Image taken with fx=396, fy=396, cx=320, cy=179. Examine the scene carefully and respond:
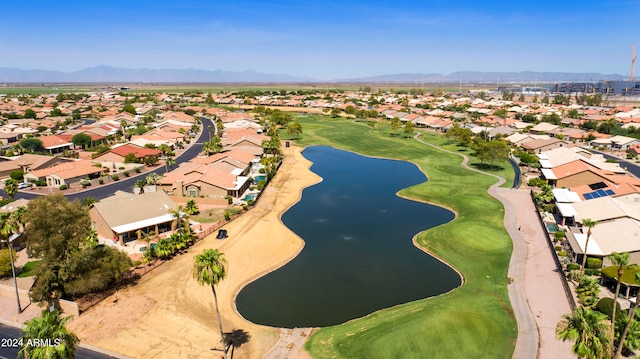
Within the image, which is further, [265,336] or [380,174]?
[380,174]

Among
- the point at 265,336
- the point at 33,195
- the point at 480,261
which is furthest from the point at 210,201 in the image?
the point at 480,261

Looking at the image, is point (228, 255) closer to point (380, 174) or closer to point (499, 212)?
point (499, 212)

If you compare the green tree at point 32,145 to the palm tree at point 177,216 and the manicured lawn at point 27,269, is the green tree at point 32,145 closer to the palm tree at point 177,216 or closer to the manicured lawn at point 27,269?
the palm tree at point 177,216

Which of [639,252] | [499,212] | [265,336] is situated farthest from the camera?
[499,212]

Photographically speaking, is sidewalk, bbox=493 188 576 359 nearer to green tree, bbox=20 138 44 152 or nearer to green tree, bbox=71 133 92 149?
green tree, bbox=71 133 92 149

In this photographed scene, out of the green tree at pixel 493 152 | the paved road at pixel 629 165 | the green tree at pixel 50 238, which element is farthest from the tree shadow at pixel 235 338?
the paved road at pixel 629 165

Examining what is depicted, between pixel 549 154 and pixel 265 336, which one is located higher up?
pixel 549 154

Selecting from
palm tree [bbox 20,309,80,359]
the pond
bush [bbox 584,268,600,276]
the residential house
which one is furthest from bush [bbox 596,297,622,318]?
the residential house
